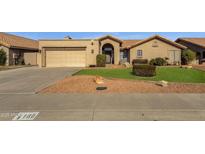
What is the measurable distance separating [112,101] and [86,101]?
1125 millimetres

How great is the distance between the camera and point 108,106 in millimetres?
8984

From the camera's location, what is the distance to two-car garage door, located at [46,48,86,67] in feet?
104

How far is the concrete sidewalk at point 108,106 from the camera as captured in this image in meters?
7.71

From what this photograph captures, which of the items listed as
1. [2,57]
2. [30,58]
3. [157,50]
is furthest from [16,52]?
[157,50]

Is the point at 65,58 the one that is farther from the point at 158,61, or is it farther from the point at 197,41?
the point at 197,41

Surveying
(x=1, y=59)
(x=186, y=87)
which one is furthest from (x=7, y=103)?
(x=1, y=59)

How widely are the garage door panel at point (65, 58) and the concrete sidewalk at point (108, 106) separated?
20.3 metres

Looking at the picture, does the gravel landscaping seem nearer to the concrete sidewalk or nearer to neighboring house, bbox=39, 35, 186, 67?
the concrete sidewalk

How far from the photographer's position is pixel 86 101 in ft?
32.4

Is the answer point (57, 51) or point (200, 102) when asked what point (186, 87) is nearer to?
point (200, 102)

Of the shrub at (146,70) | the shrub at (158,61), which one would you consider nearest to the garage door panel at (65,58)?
the shrub at (158,61)

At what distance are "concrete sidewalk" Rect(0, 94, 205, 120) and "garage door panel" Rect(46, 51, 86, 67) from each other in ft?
66.5

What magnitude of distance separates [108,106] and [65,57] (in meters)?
23.6

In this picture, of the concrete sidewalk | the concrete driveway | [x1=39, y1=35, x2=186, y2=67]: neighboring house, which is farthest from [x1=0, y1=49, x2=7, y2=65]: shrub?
the concrete sidewalk
